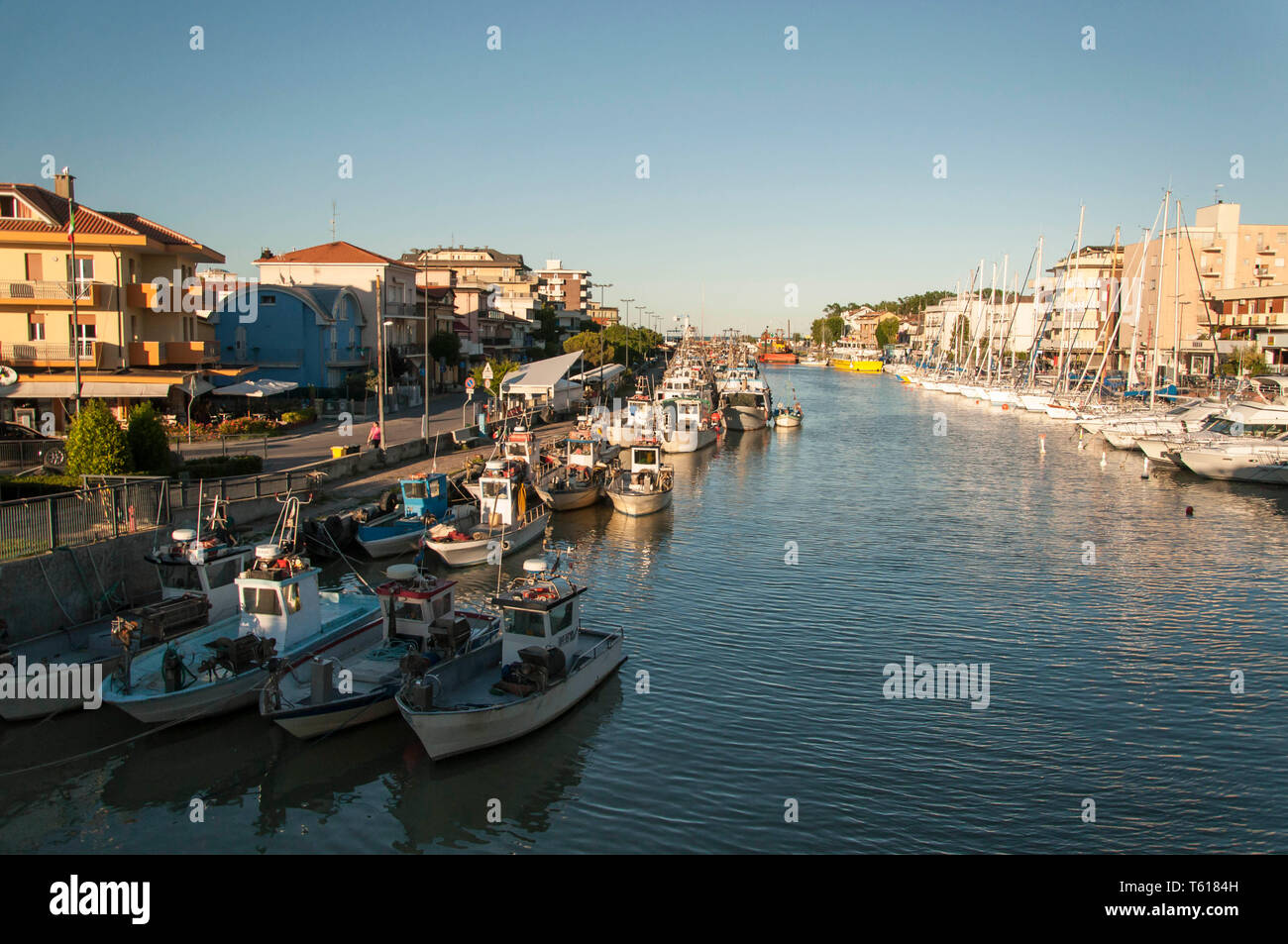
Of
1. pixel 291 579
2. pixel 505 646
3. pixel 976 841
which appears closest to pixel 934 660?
pixel 976 841

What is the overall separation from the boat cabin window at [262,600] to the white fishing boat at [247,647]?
2 cm

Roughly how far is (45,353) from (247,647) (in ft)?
91.9

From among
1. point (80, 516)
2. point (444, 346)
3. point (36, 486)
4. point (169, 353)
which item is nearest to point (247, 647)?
point (80, 516)

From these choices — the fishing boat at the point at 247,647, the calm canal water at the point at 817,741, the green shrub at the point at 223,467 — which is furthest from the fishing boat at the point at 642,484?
the fishing boat at the point at 247,647

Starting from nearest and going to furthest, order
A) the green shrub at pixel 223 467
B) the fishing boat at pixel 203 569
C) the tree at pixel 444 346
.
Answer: the fishing boat at pixel 203 569, the green shrub at pixel 223 467, the tree at pixel 444 346

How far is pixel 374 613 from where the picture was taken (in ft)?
71.5

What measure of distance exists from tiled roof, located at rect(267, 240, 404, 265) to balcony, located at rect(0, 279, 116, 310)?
94.9 feet

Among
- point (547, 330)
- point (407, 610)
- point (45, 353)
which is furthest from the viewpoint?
point (547, 330)

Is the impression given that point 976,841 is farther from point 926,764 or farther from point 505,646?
point 505,646

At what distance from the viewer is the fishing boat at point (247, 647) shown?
17469 millimetres

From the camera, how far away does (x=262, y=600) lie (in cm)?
1950

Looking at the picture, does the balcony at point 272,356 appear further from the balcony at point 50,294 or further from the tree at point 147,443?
the tree at point 147,443

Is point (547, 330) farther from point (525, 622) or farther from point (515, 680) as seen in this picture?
point (515, 680)

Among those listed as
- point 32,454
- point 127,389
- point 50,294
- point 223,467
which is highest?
point 50,294
